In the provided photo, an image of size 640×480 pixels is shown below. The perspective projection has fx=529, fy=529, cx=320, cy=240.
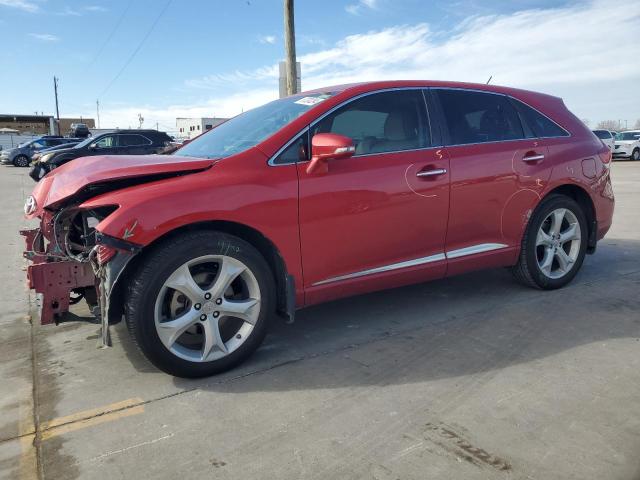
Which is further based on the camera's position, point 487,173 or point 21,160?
point 21,160

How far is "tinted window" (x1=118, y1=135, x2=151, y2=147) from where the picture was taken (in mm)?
17250

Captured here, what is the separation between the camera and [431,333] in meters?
3.70

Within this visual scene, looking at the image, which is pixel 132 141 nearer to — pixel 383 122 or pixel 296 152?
pixel 383 122

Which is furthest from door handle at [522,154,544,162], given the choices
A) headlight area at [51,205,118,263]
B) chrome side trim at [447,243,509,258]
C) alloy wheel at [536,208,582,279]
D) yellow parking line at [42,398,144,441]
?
yellow parking line at [42,398,144,441]

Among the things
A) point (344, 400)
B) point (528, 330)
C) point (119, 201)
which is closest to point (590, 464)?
point (344, 400)

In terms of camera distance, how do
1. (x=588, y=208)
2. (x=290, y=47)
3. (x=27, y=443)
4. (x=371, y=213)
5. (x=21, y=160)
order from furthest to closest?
(x=21, y=160) < (x=290, y=47) < (x=588, y=208) < (x=371, y=213) < (x=27, y=443)

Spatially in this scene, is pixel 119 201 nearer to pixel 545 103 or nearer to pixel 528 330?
pixel 528 330

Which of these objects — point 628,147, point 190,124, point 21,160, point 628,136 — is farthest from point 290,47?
point 190,124

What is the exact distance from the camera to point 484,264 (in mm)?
4141

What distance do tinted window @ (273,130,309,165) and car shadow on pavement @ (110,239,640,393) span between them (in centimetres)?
123

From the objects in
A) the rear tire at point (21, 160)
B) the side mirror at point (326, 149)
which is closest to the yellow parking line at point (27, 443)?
the side mirror at point (326, 149)

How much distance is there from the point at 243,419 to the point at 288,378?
1.60ft

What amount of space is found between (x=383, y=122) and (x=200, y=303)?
1771 mm

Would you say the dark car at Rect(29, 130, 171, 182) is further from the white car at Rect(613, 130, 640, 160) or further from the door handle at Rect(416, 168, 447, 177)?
the white car at Rect(613, 130, 640, 160)
